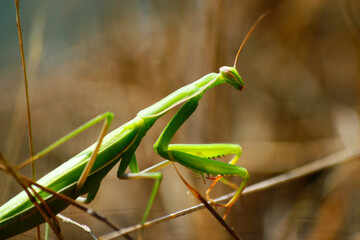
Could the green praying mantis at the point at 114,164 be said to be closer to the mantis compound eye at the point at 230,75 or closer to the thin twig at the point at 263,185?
the mantis compound eye at the point at 230,75

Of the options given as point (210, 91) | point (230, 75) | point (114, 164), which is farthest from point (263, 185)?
point (210, 91)

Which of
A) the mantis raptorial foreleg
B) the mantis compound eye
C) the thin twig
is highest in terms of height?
the mantis compound eye

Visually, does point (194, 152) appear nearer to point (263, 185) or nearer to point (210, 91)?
point (263, 185)

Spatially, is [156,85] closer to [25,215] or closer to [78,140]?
[78,140]

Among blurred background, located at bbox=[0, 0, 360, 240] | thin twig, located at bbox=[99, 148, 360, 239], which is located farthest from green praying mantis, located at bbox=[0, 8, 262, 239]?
blurred background, located at bbox=[0, 0, 360, 240]

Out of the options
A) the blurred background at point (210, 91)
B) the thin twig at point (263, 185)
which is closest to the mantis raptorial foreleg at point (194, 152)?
the thin twig at point (263, 185)

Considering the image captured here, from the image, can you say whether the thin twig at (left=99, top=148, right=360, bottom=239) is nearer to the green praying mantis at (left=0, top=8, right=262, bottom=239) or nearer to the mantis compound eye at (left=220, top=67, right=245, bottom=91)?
the green praying mantis at (left=0, top=8, right=262, bottom=239)

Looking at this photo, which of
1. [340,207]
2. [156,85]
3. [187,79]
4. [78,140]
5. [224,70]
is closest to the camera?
[224,70]

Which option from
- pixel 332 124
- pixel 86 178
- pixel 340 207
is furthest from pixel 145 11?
pixel 86 178
